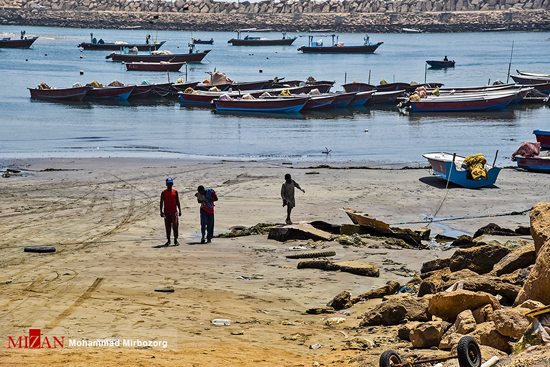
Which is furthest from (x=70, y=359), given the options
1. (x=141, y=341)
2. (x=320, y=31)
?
(x=320, y=31)

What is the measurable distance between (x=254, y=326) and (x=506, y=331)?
119 inches

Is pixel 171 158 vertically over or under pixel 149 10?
under

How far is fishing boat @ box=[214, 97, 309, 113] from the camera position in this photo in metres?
42.3

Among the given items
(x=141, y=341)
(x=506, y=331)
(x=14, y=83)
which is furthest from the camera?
(x=14, y=83)

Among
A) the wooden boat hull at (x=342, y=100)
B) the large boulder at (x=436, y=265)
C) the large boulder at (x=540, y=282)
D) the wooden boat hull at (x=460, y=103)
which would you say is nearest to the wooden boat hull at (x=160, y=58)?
the wooden boat hull at (x=342, y=100)

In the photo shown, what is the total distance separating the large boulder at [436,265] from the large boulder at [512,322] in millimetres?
3424

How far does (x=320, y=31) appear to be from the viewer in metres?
158

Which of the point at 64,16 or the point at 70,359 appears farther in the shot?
the point at 64,16

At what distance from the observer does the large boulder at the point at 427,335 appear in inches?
265

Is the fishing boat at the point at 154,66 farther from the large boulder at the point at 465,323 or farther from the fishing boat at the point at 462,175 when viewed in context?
the large boulder at the point at 465,323

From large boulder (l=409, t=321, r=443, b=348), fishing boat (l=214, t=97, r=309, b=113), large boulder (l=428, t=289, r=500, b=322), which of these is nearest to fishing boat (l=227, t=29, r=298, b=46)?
fishing boat (l=214, t=97, r=309, b=113)

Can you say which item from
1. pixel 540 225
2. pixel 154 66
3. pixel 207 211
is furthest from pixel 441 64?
pixel 540 225

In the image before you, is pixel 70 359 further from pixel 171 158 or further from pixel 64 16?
pixel 64 16

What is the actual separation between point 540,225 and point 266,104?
35.0m
